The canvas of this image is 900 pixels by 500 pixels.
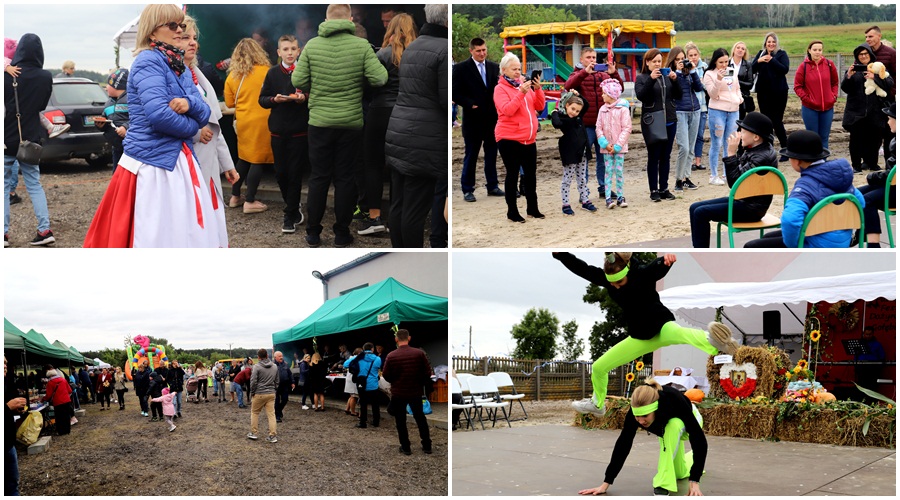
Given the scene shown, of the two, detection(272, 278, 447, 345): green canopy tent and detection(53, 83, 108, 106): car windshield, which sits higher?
detection(53, 83, 108, 106): car windshield

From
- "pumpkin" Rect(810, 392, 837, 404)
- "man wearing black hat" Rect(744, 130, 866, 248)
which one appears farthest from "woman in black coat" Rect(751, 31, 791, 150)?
"man wearing black hat" Rect(744, 130, 866, 248)

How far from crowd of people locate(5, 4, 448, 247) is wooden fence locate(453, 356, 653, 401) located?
19.4ft

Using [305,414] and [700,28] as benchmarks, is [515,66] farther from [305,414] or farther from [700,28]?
[305,414]

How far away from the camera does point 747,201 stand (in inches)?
216

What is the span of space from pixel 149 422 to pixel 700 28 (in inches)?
256

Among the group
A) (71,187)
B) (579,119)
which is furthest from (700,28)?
(71,187)

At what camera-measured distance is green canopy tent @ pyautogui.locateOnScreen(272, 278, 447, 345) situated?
634 centimetres

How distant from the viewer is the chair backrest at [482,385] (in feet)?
30.5

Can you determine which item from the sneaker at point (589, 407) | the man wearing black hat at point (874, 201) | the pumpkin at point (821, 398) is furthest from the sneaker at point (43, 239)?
the pumpkin at point (821, 398)

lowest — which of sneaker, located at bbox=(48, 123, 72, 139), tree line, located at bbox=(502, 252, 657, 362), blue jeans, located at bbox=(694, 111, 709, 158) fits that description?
tree line, located at bbox=(502, 252, 657, 362)

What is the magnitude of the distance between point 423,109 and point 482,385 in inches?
179

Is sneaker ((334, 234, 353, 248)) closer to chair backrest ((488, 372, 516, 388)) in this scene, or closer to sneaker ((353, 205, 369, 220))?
sneaker ((353, 205, 369, 220))

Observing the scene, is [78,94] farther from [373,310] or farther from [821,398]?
[821,398]

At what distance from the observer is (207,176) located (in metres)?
5.27
